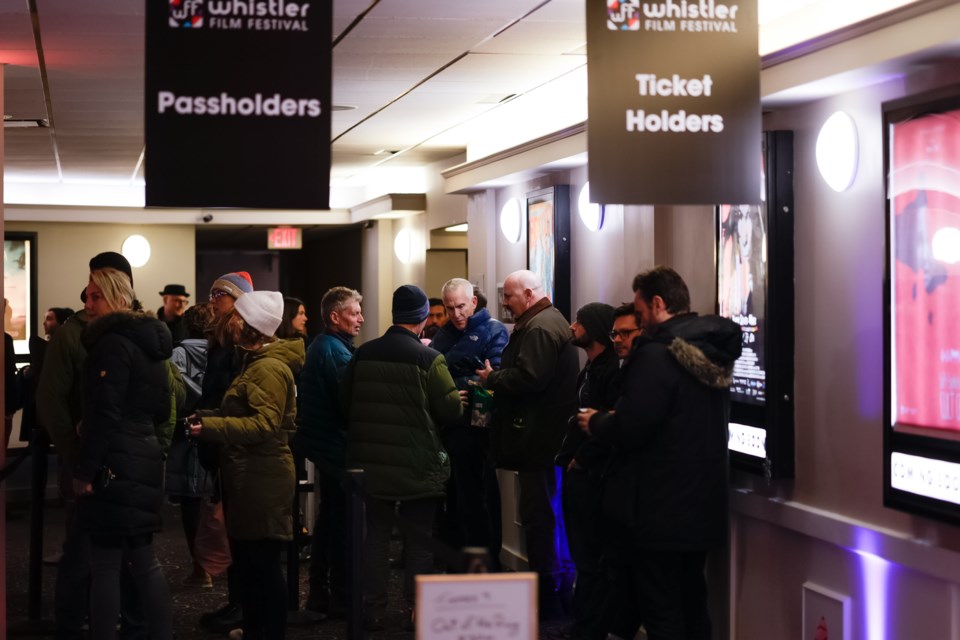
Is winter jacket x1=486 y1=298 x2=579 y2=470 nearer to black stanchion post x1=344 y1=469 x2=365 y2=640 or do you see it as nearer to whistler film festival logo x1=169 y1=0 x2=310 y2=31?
black stanchion post x1=344 y1=469 x2=365 y2=640

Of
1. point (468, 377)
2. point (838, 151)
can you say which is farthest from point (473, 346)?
point (838, 151)

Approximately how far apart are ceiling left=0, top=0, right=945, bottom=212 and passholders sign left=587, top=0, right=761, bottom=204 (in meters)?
1.40

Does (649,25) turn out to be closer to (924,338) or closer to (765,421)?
(924,338)

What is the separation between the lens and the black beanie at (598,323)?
568 cm

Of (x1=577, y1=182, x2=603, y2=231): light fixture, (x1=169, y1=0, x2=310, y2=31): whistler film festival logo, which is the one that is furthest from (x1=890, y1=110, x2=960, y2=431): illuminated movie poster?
(x1=577, y1=182, x2=603, y2=231): light fixture

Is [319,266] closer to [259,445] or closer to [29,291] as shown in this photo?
[29,291]

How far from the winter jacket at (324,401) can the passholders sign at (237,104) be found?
2.45m

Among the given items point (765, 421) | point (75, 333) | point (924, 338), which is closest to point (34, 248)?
point (75, 333)

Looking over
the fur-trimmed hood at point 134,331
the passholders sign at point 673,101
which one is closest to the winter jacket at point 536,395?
the fur-trimmed hood at point 134,331

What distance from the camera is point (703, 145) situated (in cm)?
397

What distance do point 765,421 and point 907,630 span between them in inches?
40.9

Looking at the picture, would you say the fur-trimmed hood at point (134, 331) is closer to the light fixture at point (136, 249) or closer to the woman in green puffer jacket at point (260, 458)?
the woman in green puffer jacket at point (260, 458)

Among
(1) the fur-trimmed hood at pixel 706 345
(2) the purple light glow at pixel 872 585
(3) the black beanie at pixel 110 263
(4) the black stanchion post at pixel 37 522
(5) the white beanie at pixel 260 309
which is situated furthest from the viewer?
(4) the black stanchion post at pixel 37 522

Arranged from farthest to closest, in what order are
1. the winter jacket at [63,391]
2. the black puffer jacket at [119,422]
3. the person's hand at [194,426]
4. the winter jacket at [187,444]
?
1. the winter jacket at [187,444]
2. the winter jacket at [63,391]
3. the person's hand at [194,426]
4. the black puffer jacket at [119,422]
